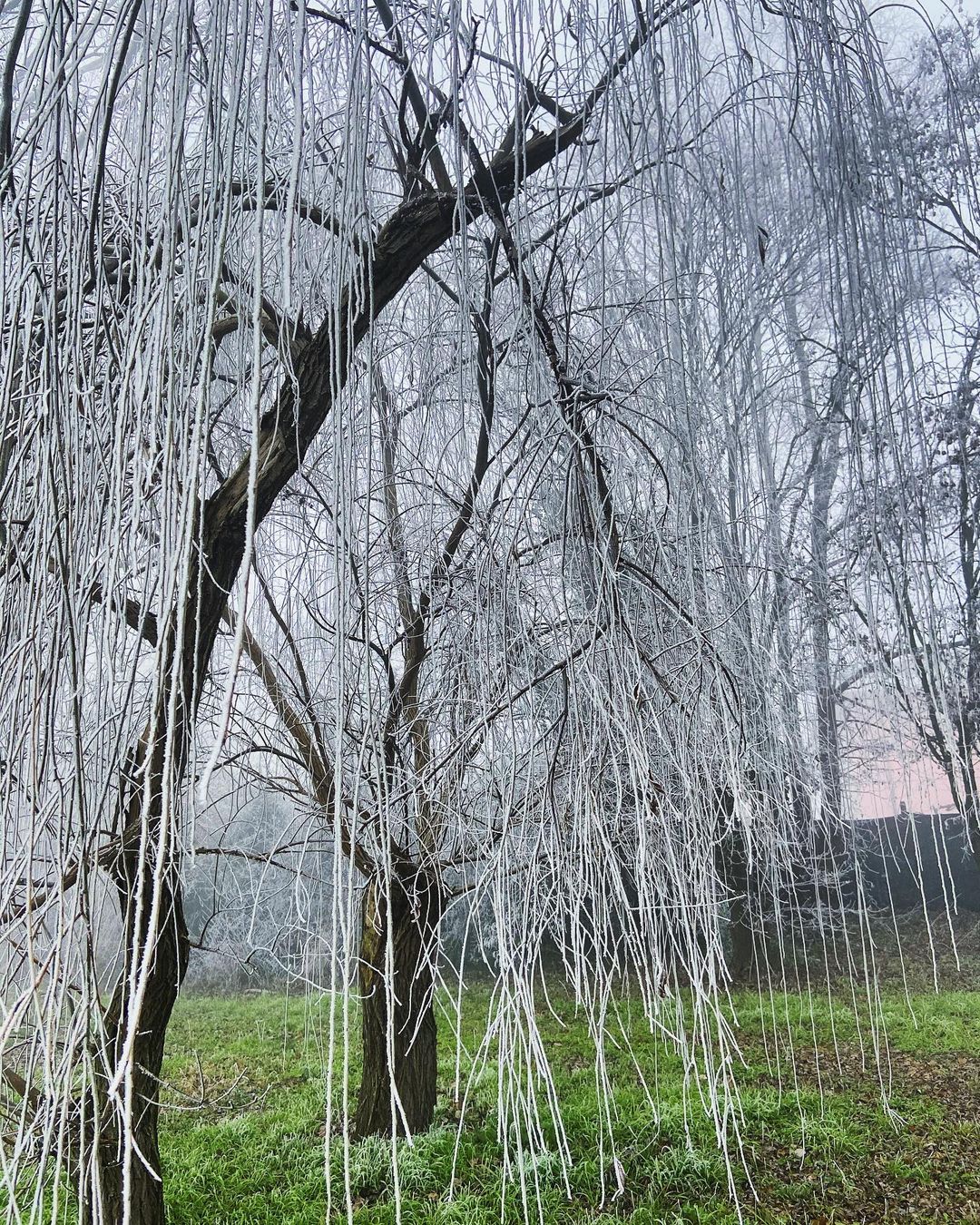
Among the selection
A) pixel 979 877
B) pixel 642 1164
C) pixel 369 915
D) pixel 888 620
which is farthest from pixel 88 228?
→ pixel 979 877

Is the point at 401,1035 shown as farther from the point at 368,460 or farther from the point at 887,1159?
the point at 368,460

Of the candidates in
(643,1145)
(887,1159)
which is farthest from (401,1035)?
(887,1159)

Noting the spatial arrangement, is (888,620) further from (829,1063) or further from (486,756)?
(829,1063)

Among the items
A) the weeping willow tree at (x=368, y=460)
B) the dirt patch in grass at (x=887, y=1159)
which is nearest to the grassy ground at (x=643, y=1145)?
the dirt patch in grass at (x=887, y=1159)

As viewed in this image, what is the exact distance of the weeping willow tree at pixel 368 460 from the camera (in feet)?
1.68

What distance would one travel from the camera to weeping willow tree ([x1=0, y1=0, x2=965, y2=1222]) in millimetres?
513

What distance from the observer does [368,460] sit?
2.22 feet

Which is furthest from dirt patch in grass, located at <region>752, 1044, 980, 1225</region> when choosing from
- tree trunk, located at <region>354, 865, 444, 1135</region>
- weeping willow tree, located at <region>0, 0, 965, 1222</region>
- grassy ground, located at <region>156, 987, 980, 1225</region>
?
weeping willow tree, located at <region>0, 0, 965, 1222</region>

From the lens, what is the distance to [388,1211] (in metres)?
2.20

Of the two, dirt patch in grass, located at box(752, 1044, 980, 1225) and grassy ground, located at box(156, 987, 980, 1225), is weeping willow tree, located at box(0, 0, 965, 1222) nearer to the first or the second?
grassy ground, located at box(156, 987, 980, 1225)

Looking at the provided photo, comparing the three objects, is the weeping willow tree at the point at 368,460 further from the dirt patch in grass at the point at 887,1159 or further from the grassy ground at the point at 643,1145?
the dirt patch in grass at the point at 887,1159

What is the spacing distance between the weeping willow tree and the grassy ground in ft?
2.33

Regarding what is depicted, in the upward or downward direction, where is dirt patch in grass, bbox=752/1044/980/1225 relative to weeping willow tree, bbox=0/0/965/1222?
downward

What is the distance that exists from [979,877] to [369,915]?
3.55 m
